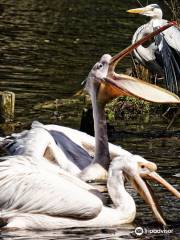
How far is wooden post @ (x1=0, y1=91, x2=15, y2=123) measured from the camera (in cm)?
1139

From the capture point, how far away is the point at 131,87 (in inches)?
355

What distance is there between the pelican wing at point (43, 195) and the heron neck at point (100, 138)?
1.40 metres

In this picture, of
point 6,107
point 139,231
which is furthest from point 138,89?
point 6,107

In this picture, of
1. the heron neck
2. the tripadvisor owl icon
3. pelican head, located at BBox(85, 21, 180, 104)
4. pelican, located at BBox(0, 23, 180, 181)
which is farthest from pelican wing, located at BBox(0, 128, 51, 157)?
the tripadvisor owl icon

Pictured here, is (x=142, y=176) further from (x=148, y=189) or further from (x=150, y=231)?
(x=150, y=231)

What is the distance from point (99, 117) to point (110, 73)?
0.43 m

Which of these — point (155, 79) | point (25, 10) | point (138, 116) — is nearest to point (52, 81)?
point (155, 79)

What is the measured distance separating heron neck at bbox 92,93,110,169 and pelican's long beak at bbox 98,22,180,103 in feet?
0.51

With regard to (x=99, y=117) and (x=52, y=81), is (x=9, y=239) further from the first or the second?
(x=52, y=81)

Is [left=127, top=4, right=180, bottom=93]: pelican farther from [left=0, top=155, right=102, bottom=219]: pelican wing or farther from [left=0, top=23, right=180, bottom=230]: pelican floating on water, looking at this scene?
[left=0, top=155, right=102, bottom=219]: pelican wing

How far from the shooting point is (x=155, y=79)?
45.0 ft


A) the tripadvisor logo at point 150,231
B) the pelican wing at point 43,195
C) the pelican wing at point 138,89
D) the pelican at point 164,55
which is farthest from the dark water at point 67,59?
the pelican at point 164,55

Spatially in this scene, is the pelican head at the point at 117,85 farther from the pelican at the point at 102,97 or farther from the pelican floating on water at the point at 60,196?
the pelican floating on water at the point at 60,196

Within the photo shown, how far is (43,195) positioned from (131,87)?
1.90 meters
